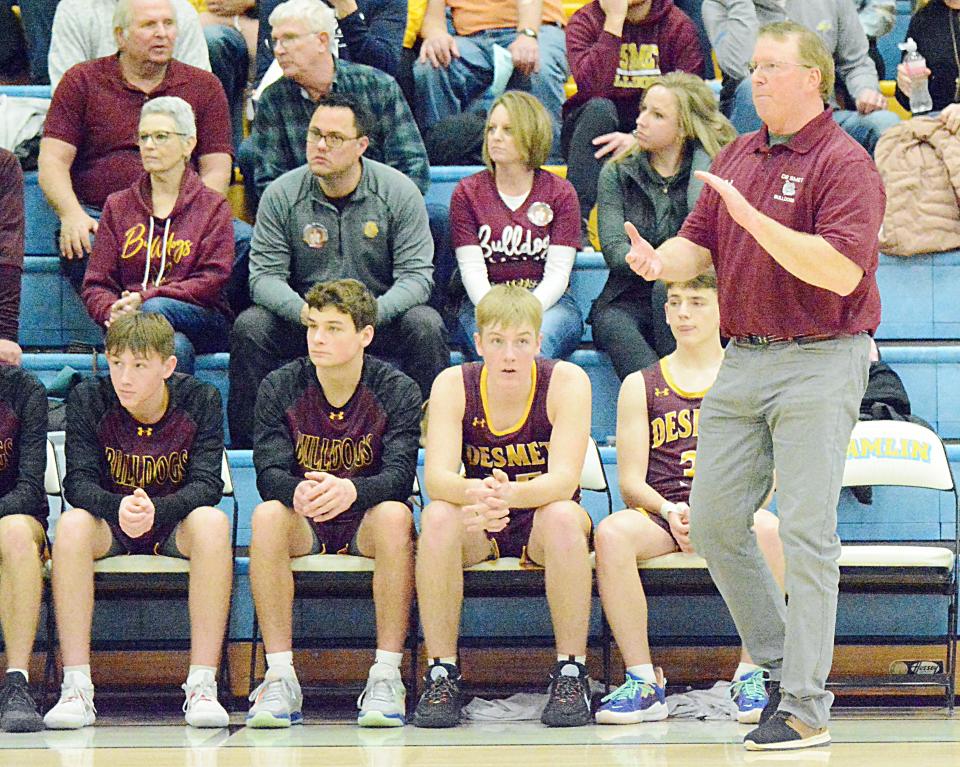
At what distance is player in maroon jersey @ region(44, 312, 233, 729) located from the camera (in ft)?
12.6

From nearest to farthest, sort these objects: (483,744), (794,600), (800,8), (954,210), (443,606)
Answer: (794,600) < (483,744) < (443,606) < (954,210) < (800,8)

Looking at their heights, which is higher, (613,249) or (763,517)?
(613,249)

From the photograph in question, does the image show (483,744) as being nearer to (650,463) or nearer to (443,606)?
(443,606)

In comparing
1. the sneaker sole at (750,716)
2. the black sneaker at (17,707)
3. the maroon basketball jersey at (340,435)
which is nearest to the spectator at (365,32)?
the maroon basketball jersey at (340,435)

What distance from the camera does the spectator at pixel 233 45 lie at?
5.92m

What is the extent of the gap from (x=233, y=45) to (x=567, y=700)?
3.39 metres

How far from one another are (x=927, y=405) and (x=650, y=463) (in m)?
1.27

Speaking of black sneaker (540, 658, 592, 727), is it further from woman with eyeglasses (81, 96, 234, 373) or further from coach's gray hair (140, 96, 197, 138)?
coach's gray hair (140, 96, 197, 138)

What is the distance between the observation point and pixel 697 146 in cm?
502

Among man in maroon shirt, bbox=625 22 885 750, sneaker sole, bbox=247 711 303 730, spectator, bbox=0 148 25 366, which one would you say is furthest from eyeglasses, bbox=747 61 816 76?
spectator, bbox=0 148 25 366

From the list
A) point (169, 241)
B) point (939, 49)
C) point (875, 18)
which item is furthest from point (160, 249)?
point (875, 18)

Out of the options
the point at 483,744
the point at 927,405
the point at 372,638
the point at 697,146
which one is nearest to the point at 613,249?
A: the point at 697,146

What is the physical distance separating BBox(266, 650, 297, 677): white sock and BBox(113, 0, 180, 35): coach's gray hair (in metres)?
2.58

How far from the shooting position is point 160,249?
Answer: 16.0 ft
